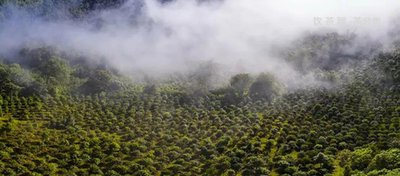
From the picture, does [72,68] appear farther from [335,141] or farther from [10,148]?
[335,141]

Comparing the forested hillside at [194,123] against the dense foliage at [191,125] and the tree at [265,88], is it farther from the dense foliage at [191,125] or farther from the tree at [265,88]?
the tree at [265,88]

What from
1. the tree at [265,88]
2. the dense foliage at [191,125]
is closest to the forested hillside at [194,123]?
the dense foliage at [191,125]

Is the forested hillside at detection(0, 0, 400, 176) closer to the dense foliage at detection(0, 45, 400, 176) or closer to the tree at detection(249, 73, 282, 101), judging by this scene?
the dense foliage at detection(0, 45, 400, 176)

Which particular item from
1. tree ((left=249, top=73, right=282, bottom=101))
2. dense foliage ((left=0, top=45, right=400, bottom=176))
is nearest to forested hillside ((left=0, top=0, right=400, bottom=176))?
dense foliage ((left=0, top=45, right=400, bottom=176))

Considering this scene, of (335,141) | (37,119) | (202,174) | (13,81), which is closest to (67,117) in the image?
(37,119)

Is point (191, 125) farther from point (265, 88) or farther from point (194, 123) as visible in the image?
point (265, 88)

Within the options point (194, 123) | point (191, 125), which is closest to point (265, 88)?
point (194, 123)

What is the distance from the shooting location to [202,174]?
116375 mm

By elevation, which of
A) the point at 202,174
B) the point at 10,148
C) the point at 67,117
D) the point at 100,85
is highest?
the point at 100,85

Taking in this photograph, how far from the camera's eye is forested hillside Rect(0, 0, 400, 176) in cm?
11694

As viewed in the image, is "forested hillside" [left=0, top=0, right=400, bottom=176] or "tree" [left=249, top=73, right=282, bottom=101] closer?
"forested hillside" [left=0, top=0, right=400, bottom=176]

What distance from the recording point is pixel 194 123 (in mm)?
151500

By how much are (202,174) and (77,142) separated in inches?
1376

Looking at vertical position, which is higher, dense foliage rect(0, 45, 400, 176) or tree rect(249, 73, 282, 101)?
tree rect(249, 73, 282, 101)
